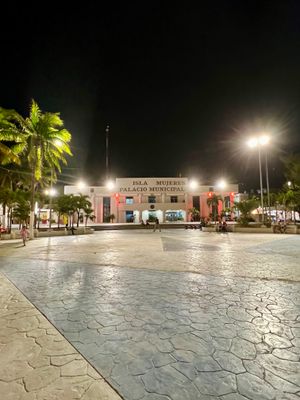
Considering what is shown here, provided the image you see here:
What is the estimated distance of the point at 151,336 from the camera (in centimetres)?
338

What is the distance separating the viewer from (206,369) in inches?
104

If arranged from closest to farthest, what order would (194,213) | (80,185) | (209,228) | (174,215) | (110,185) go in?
(209,228)
(110,185)
(194,213)
(80,185)
(174,215)

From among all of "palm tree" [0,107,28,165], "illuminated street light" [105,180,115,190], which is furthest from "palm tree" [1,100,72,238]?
"illuminated street light" [105,180,115,190]

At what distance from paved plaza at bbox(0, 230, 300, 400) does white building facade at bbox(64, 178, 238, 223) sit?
35709 mm

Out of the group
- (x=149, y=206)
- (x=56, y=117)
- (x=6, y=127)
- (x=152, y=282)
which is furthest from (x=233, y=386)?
(x=149, y=206)

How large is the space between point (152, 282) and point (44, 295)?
2.68 metres

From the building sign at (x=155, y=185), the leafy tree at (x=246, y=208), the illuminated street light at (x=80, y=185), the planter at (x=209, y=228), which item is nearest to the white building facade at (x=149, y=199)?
the building sign at (x=155, y=185)

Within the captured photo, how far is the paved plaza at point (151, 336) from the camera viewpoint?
2402mm

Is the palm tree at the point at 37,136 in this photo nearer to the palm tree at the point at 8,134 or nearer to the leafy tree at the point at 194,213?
the palm tree at the point at 8,134

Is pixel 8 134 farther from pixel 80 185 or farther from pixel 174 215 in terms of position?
pixel 174 215

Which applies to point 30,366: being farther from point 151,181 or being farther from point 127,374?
point 151,181

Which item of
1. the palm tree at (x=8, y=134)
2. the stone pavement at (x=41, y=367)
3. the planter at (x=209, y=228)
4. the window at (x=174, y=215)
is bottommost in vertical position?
the stone pavement at (x=41, y=367)

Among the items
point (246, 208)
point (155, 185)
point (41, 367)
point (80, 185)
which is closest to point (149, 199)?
point (155, 185)

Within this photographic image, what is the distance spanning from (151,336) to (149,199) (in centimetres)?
3972
